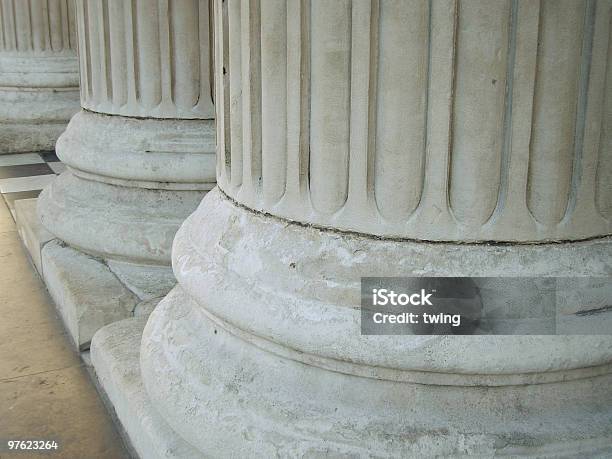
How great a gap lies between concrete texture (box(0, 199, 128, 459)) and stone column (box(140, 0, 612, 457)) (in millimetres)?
568

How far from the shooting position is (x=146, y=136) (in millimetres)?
3055

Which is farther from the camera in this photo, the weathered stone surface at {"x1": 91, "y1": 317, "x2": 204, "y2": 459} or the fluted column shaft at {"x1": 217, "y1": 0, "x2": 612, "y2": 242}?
the weathered stone surface at {"x1": 91, "y1": 317, "x2": 204, "y2": 459}

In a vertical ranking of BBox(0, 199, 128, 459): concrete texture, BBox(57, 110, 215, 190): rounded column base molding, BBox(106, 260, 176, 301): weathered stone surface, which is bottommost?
BBox(0, 199, 128, 459): concrete texture

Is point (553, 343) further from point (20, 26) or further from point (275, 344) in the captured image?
point (20, 26)

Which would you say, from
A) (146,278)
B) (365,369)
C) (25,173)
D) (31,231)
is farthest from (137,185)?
(25,173)

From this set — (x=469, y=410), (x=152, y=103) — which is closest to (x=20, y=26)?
(x=152, y=103)

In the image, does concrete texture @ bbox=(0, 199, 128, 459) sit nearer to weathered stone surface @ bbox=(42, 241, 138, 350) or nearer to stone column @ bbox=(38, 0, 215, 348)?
weathered stone surface @ bbox=(42, 241, 138, 350)

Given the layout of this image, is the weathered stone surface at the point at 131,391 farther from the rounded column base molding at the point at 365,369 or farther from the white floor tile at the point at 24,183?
the white floor tile at the point at 24,183

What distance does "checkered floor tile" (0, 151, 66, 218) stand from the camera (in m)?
4.88

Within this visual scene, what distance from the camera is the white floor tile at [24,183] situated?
5.02 m

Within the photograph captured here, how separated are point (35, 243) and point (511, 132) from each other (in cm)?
257

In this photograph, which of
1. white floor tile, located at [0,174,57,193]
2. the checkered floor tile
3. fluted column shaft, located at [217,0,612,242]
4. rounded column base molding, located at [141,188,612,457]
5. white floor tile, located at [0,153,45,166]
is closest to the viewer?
fluted column shaft, located at [217,0,612,242]

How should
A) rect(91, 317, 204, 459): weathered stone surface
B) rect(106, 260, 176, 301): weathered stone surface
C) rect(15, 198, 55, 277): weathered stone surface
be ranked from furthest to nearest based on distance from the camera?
rect(15, 198, 55, 277): weathered stone surface, rect(106, 260, 176, 301): weathered stone surface, rect(91, 317, 204, 459): weathered stone surface

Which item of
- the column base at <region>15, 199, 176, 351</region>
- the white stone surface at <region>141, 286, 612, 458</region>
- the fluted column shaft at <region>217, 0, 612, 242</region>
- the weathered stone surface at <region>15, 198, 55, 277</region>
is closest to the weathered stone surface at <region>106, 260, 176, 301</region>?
the column base at <region>15, 199, 176, 351</region>
